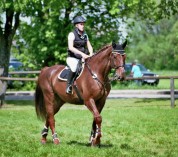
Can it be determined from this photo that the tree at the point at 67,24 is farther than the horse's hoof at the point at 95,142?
Yes

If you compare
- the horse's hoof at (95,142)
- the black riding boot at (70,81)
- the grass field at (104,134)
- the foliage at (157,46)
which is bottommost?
the foliage at (157,46)

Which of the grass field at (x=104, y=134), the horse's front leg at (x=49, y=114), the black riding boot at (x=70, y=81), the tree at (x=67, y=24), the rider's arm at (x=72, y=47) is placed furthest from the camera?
the tree at (x=67, y=24)

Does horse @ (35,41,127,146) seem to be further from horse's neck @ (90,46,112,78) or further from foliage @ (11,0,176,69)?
foliage @ (11,0,176,69)

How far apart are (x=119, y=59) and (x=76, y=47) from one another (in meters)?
1.25

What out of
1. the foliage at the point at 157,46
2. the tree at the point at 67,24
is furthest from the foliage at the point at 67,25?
the foliage at the point at 157,46

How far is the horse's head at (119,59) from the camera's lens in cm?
926

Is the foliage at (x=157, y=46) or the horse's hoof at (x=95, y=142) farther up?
the horse's hoof at (x=95, y=142)

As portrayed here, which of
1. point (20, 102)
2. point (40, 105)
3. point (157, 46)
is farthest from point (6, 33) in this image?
point (157, 46)

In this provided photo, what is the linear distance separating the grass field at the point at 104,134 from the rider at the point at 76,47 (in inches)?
61.7

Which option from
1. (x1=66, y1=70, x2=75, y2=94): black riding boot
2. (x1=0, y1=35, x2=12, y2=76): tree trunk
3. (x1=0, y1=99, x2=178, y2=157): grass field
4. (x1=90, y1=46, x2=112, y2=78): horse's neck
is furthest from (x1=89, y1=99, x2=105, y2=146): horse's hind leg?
(x1=0, y1=35, x2=12, y2=76): tree trunk

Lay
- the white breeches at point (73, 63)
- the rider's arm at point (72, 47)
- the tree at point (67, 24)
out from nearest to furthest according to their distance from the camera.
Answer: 1. the rider's arm at point (72, 47)
2. the white breeches at point (73, 63)
3. the tree at point (67, 24)

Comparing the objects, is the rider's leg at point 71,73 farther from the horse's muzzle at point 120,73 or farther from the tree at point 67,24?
the tree at point 67,24

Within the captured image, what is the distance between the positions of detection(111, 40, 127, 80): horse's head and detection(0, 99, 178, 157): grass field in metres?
1.64

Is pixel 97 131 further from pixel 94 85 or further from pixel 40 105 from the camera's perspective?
pixel 40 105
